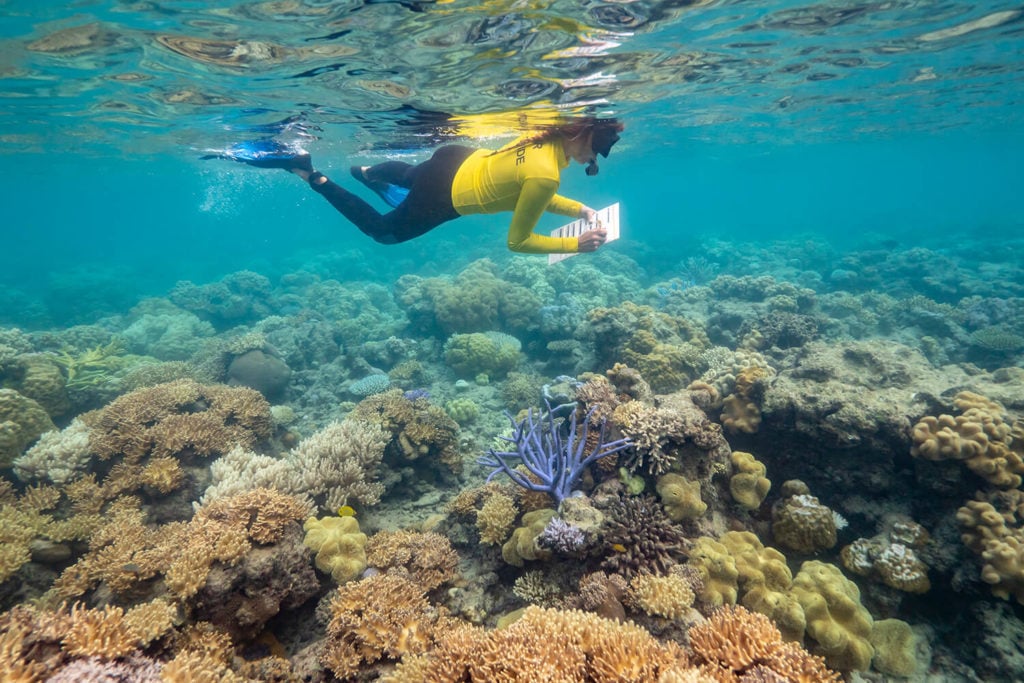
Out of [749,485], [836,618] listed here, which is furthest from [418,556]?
[836,618]

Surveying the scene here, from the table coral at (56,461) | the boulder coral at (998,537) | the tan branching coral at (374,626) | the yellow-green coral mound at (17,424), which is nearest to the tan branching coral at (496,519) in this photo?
the tan branching coral at (374,626)

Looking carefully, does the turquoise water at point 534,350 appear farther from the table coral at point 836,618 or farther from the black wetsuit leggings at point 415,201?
the black wetsuit leggings at point 415,201

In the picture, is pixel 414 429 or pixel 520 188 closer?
pixel 520 188

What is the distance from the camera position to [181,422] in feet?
22.0

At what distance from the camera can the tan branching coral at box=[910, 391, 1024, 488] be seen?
15.6 feet

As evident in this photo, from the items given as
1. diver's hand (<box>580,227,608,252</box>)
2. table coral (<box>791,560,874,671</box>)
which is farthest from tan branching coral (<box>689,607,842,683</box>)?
diver's hand (<box>580,227,608,252</box>)

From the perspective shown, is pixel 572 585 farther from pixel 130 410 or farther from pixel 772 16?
pixel 772 16

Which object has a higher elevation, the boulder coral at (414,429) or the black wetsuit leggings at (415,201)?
the black wetsuit leggings at (415,201)

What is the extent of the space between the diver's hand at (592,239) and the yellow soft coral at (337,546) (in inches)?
169

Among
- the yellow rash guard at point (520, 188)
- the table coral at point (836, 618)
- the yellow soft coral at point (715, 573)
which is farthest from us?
the yellow rash guard at point (520, 188)

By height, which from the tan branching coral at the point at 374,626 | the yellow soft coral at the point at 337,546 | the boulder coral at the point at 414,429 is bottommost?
the boulder coral at the point at 414,429

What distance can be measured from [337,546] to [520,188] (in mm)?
4778

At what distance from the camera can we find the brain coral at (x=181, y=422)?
21.1 feet

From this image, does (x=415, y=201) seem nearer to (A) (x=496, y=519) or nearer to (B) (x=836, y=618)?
(A) (x=496, y=519)
